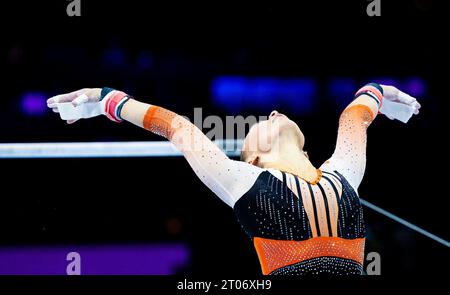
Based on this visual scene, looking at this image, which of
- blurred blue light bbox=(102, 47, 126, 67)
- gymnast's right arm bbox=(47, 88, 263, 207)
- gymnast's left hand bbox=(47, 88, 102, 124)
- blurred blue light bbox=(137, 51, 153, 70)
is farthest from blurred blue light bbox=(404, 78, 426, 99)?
gymnast's left hand bbox=(47, 88, 102, 124)

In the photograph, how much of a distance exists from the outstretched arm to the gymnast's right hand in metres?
0.88

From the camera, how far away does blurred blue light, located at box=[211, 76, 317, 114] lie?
13.5 ft

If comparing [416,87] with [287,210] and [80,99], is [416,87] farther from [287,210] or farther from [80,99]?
[80,99]

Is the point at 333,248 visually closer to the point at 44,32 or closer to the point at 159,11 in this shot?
the point at 159,11

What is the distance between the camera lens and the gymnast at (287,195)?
7.93 ft

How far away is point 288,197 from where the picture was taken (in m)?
2.44

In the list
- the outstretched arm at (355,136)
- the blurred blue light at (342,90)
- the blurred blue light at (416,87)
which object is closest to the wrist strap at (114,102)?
the outstretched arm at (355,136)

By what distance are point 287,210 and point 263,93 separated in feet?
5.93

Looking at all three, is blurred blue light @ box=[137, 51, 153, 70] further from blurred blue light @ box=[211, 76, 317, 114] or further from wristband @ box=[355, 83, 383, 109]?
wristband @ box=[355, 83, 383, 109]

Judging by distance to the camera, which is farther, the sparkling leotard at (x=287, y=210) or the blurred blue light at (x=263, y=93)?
the blurred blue light at (x=263, y=93)

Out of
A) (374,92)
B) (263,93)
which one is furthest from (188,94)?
(374,92)

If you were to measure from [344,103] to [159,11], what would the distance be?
125cm

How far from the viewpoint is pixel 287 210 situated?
7.97ft

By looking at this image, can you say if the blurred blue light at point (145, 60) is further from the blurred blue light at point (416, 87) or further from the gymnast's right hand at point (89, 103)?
the blurred blue light at point (416, 87)
